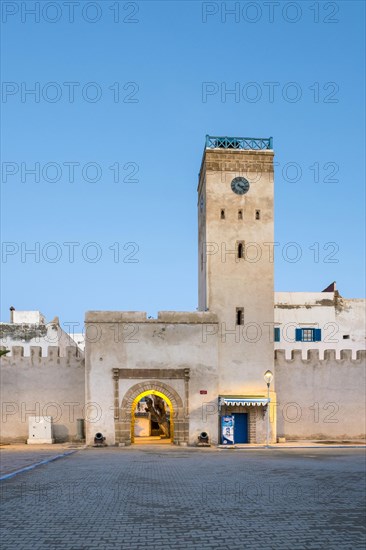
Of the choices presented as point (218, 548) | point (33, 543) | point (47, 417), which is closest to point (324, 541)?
point (218, 548)

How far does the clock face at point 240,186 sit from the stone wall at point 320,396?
8503mm

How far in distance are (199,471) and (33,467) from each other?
16.0ft

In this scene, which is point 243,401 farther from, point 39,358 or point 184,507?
point 184,507

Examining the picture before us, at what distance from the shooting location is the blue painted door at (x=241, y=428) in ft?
88.3

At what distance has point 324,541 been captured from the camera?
7.86 meters

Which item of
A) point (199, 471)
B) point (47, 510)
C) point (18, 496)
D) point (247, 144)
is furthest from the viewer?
point (247, 144)

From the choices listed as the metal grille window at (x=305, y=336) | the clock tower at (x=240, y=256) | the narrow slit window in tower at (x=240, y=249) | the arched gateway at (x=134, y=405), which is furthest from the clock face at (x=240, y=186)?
the metal grille window at (x=305, y=336)

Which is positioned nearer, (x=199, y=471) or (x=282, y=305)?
(x=199, y=471)

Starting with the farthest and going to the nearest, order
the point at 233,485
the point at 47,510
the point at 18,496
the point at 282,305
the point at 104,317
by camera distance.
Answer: the point at 282,305
the point at 104,317
the point at 233,485
the point at 18,496
the point at 47,510

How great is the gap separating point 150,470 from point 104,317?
11.9 metres

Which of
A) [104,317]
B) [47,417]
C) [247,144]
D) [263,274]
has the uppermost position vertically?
[247,144]

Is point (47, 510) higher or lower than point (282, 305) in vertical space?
lower

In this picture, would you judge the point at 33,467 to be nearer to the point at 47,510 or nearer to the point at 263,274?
the point at 47,510

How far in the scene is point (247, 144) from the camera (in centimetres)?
2839
